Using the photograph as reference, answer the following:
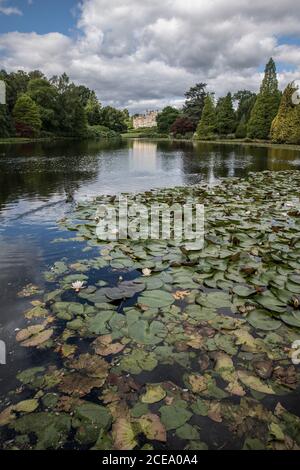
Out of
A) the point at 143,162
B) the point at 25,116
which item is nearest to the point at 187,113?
the point at 25,116

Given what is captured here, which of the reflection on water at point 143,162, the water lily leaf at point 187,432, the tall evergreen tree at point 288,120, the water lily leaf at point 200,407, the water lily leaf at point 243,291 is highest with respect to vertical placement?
the tall evergreen tree at point 288,120

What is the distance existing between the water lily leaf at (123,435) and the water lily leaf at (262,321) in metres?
1.38

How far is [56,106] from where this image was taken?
51.1 m

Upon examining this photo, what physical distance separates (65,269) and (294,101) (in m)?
34.4

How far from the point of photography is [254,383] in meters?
2.04

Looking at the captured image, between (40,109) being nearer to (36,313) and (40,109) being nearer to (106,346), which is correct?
(36,313)

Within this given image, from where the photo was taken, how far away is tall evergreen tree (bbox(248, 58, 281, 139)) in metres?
40.6

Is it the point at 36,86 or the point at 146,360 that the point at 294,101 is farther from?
the point at 36,86

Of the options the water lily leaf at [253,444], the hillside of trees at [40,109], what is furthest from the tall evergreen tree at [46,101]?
the water lily leaf at [253,444]

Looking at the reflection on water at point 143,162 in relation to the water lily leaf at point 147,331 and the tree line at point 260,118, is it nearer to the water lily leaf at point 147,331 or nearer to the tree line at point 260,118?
the water lily leaf at point 147,331

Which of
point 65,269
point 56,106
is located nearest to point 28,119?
point 56,106

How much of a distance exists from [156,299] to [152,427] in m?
1.35

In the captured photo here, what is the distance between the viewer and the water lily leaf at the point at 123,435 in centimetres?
164

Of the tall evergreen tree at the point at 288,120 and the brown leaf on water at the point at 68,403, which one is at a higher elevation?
the tall evergreen tree at the point at 288,120
